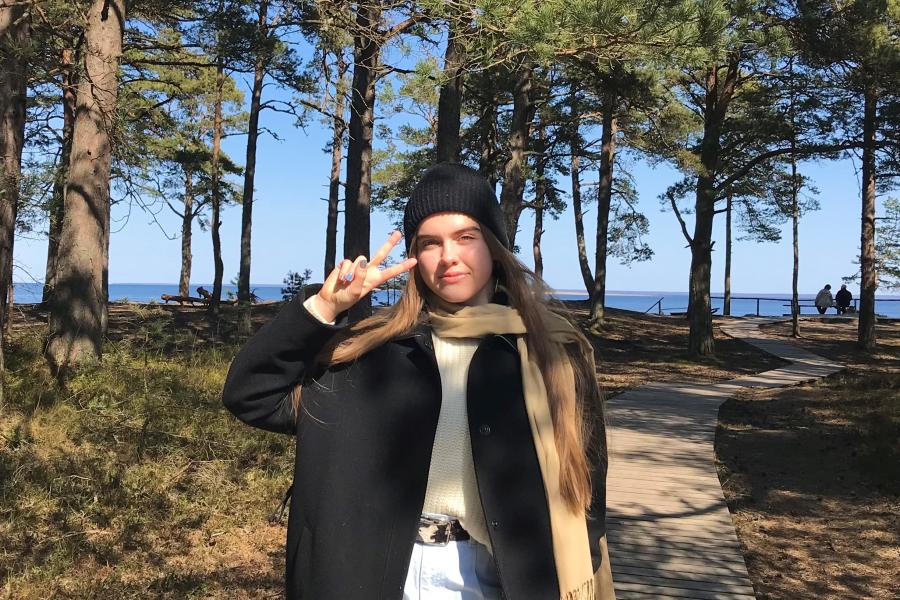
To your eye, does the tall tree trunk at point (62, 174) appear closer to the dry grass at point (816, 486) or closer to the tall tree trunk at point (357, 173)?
the tall tree trunk at point (357, 173)

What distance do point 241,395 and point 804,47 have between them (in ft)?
45.4

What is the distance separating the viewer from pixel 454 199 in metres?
1.82

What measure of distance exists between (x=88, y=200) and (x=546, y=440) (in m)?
7.30

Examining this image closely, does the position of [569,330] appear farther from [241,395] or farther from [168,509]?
Answer: [168,509]

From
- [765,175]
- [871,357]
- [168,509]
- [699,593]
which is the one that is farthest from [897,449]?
[765,175]

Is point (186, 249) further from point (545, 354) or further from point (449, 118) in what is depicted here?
point (545, 354)

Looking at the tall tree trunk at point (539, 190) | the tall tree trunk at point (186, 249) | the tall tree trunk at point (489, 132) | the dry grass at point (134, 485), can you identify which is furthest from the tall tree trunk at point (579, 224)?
the dry grass at point (134, 485)

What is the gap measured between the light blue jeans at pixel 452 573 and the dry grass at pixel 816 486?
12.4 feet

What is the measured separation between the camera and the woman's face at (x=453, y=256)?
1812 millimetres

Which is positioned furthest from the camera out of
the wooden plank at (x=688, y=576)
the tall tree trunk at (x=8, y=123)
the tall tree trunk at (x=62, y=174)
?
the tall tree trunk at (x=62, y=174)

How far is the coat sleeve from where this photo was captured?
1.60m

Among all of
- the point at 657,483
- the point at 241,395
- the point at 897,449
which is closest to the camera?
the point at 241,395

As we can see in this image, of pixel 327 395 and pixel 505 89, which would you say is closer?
pixel 327 395

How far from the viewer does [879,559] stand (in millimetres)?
5277
